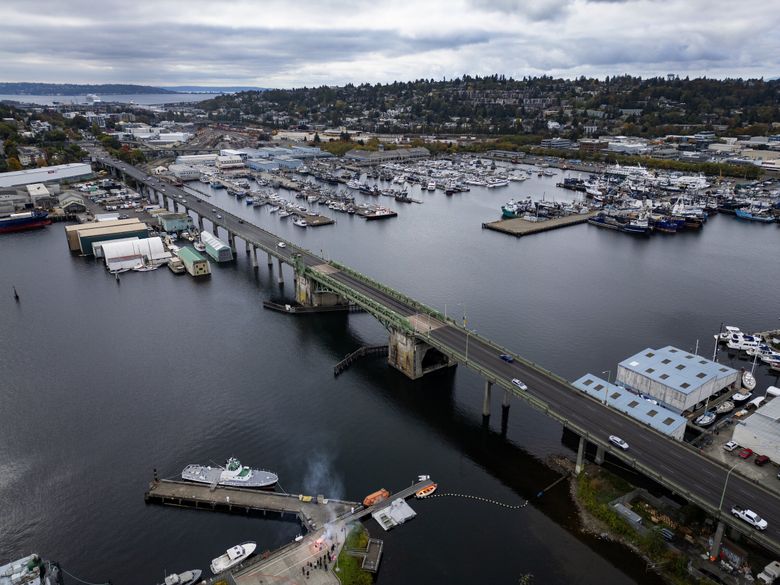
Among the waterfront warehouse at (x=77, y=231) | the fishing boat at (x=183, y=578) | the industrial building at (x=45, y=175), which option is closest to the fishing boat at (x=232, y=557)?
the fishing boat at (x=183, y=578)

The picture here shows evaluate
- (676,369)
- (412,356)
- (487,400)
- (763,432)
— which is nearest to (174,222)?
(412,356)

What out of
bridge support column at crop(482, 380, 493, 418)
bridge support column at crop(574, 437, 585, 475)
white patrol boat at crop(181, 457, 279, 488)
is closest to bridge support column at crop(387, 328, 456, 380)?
bridge support column at crop(482, 380, 493, 418)

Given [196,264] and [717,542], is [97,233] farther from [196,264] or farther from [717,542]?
[717,542]

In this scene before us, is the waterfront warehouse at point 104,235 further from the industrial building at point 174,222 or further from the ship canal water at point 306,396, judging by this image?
the industrial building at point 174,222

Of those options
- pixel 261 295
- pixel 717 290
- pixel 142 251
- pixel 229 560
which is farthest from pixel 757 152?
pixel 229 560

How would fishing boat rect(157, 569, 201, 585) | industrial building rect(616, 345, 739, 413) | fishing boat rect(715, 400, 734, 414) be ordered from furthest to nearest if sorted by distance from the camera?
1. fishing boat rect(715, 400, 734, 414)
2. industrial building rect(616, 345, 739, 413)
3. fishing boat rect(157, 569, 201, 585)

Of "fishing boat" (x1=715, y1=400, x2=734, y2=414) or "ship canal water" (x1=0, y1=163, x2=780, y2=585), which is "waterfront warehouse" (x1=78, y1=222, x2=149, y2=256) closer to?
"ship canal water" (x1=0, y1=163, x2=780, y2=585)
